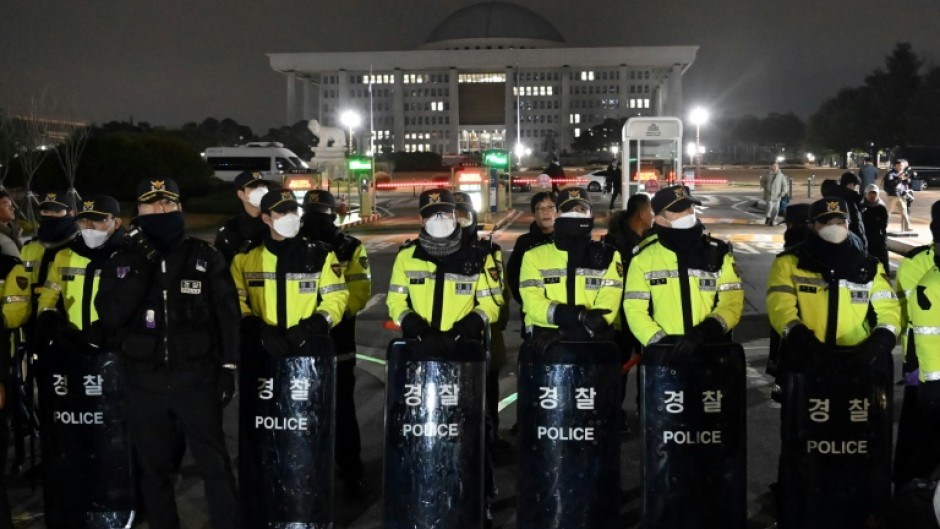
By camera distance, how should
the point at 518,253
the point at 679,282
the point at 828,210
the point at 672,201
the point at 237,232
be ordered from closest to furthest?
1. the point at 679,282
2. the point at 672,201
3. the point at 828,210
4. the point at 237,232
5. the point at 518,253

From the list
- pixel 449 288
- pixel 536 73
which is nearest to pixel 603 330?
pixel 449 288

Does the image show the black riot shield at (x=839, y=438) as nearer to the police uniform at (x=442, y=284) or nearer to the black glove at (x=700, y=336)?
the black glove at (x=700, y=336)

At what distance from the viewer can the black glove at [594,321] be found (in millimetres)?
5668

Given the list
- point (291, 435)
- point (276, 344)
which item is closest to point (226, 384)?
point (276, 344)

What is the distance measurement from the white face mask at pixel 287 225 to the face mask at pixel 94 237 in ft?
3.90

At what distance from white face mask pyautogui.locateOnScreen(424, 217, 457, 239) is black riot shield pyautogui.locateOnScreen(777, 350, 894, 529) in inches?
77.1

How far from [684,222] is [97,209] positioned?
11.3ft

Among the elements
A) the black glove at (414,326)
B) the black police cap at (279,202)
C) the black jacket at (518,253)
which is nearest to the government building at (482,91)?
the black jacket at (518,253)

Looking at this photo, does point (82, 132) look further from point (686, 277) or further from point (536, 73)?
point (536, 73)

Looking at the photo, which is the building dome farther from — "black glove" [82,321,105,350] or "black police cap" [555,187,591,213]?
"black glove" [82,321,105,350]

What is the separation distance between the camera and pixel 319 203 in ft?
23.3

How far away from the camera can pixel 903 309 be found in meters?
6.09

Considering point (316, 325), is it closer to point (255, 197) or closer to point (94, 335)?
point (94, 335)

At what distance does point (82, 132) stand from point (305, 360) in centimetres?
3286
